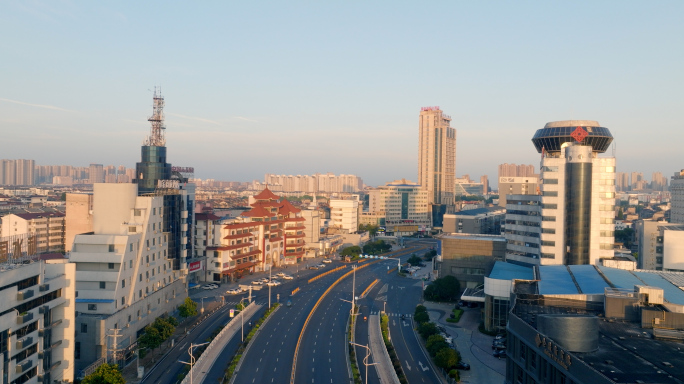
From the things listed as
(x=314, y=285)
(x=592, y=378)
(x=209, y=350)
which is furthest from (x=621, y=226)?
(x=592, y=378)

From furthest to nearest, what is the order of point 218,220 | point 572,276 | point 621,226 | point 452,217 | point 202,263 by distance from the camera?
point 621,226, point 452,217, point 218,220, point 202,263, point 572,276

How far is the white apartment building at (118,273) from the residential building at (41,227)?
60853mm

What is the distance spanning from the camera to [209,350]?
54250 mm

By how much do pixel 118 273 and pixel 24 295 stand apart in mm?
17895

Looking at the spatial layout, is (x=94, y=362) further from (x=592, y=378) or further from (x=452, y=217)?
(x=452, y=217)

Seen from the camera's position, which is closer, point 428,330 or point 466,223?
point 428,330

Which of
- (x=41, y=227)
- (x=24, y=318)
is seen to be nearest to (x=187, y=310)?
(x=24, y=318)

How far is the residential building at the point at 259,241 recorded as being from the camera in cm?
9538

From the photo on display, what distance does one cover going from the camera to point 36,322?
40.2 meters

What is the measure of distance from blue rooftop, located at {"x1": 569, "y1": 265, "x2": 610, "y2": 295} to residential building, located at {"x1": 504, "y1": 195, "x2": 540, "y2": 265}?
848 inches

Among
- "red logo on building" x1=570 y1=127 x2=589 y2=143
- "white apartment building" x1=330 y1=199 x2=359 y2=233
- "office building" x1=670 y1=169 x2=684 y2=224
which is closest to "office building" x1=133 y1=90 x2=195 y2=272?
"red logo on building" x1=570 y1=127 x2=589 y2=143

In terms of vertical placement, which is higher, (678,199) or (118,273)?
(678,199)

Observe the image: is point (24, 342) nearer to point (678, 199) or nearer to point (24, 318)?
point (24, 318)

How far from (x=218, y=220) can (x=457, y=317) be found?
48.0 meters
